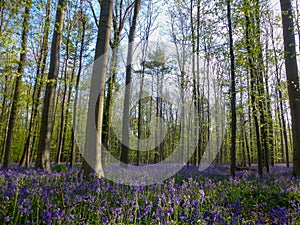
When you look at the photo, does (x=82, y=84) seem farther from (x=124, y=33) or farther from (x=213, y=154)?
(x=213, y=154)

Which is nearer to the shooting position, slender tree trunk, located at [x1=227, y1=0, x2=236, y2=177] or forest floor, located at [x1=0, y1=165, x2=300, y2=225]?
forest floor, located at [x1=0, y1=165, x2=300, y2=225]

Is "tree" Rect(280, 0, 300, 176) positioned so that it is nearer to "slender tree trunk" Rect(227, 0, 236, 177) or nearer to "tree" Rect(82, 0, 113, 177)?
"slender tree trunk" Rect(227, 0, 236, 177)

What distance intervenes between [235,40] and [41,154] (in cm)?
841

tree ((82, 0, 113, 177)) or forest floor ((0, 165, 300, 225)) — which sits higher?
tree ((82, 0, 113, 177))

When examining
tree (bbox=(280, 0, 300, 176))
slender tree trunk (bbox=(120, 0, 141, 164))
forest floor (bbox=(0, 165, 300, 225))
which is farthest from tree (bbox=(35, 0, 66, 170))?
tree (bbox=(280, 0, 300, 176))

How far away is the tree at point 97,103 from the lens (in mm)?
6074

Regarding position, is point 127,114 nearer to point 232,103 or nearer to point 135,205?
point 232,103

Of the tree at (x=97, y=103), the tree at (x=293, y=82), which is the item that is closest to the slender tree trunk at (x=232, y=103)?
the tree at (x=293, y=82)

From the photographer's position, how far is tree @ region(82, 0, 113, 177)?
6.07m

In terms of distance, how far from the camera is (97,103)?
6.30 meters

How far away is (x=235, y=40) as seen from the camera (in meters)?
9.18

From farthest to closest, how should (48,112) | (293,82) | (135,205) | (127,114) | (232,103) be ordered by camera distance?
(127,114) < (48,112) < (232,103) < (293,82) < (135,205)

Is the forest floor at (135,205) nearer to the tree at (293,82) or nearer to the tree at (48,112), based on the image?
the tree at (293,82)

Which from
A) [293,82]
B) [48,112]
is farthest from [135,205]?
[293,82]
